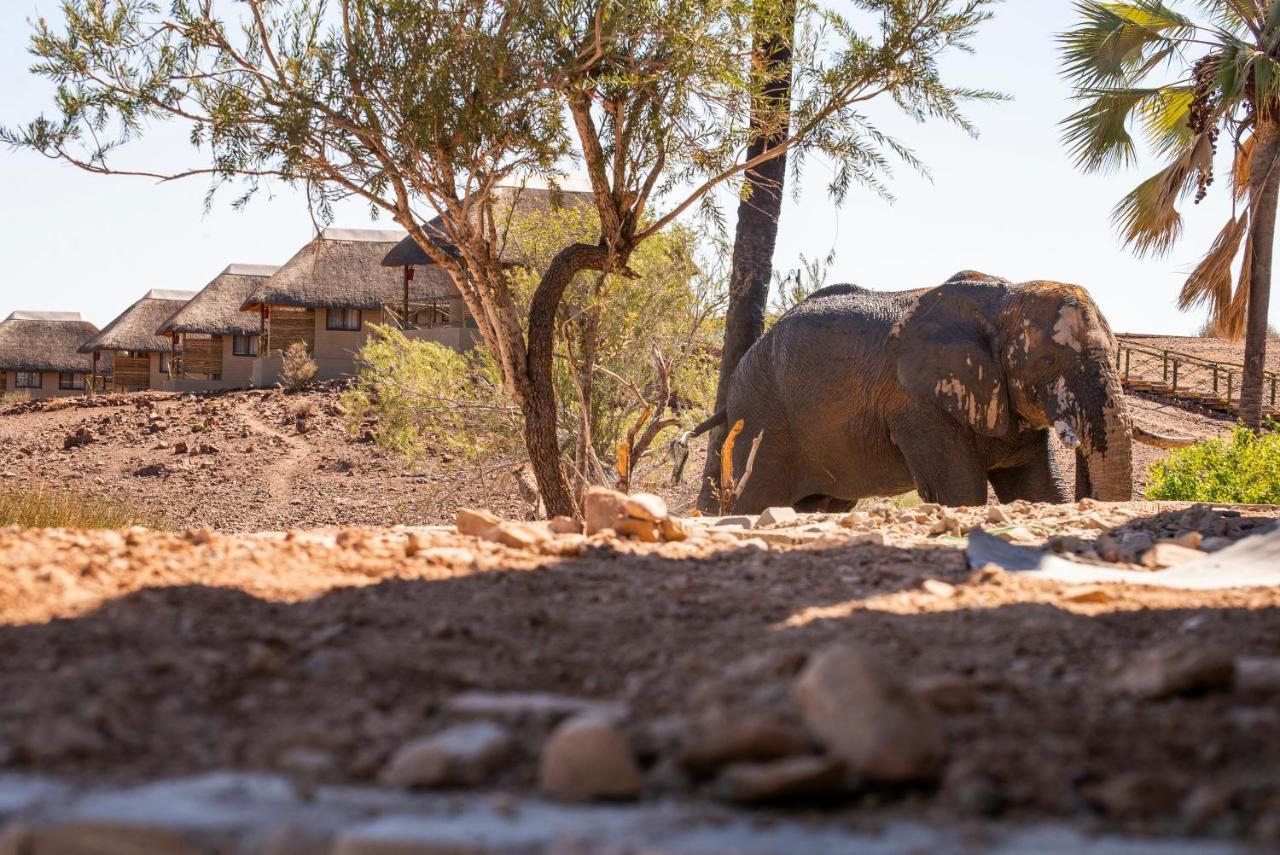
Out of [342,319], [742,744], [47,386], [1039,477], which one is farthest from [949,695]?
[47,386]

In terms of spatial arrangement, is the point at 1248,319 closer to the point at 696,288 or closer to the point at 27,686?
the point at 696,288

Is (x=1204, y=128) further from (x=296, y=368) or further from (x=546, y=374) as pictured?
(x=296, y=368)

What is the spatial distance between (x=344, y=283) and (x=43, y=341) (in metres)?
19.1

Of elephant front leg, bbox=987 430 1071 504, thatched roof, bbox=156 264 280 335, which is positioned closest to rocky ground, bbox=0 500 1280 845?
elephant front leg, bbox=987 430 1071 504

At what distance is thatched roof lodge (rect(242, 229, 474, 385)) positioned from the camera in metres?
31.7

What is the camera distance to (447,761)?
85.4 inches

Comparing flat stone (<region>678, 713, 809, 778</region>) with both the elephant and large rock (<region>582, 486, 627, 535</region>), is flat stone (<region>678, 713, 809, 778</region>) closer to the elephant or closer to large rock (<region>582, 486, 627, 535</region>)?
large rock (<region>582, 486, 627, 535</region>)

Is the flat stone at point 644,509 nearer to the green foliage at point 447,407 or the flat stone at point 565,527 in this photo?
the flat stone at point 565,527

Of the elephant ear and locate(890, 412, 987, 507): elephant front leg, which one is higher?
the elephant ear

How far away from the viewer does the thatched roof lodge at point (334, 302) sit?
31.7 meters

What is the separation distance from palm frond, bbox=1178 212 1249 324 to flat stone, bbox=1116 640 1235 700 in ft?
44.4

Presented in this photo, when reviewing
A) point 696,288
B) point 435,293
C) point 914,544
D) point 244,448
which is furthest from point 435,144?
point 435,293

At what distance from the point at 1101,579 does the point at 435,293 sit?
2858cm

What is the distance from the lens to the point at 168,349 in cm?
4181
